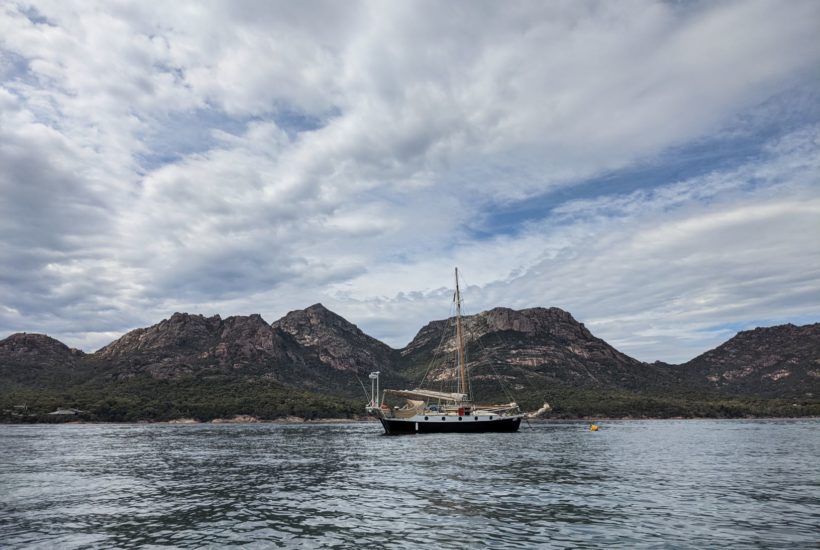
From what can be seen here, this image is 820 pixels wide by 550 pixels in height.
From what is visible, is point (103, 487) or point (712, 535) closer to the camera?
point (712, 535)

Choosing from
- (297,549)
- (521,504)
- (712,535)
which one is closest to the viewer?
(297,549)

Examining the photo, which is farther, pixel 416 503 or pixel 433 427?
pixel 433 427

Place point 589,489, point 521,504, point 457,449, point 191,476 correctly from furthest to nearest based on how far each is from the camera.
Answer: point 457,449 < point 191,476 < point 589,489 < point 521,504

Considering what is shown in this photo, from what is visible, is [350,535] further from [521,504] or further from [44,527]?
[44,527]

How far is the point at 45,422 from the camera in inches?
6693

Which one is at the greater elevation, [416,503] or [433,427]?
[433,427]

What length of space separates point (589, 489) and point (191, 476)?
31955 millimetres

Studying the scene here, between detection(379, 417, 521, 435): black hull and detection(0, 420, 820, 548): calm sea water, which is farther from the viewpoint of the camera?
detection(379, 417, 521, 435): black hull

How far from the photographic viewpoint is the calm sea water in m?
20.7

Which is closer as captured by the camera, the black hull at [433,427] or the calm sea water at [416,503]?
the calm sea water at [416,503]

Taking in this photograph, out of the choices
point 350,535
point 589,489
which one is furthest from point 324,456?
point 350,535

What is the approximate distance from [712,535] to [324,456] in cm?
4607

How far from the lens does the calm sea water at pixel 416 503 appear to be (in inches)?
816

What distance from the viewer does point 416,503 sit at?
28266 mm
